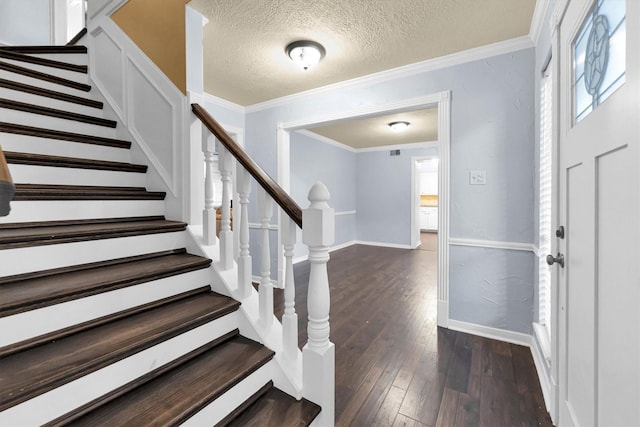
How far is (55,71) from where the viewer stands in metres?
2.35

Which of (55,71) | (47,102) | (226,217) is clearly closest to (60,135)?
(47,102)

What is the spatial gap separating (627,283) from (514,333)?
6.25 feet

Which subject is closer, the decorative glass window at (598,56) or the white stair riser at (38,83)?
the decorative glass window at (598,56)

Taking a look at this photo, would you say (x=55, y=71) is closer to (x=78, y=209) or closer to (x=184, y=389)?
(x=78, y=209)

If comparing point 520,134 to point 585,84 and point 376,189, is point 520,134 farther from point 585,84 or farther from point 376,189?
point 376,189

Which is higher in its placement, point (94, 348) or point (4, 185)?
point (4, 185)

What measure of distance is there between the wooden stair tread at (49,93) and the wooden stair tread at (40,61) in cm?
40

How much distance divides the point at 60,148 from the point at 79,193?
456 millimetres

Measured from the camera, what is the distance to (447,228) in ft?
8.53

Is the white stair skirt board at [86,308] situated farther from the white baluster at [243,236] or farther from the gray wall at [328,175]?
the gray wall at [328,175]

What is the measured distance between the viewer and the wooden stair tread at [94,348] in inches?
34.1

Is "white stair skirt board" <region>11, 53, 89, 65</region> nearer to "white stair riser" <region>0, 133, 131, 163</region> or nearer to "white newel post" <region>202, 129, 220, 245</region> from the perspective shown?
"white stair riser" <region>0, 133, 131, 163</region>

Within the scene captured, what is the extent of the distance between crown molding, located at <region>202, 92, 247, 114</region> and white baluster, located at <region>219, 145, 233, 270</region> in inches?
86.3

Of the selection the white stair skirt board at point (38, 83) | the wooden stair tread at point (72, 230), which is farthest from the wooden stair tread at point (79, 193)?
the white stair skirt board at point (38, 83)
